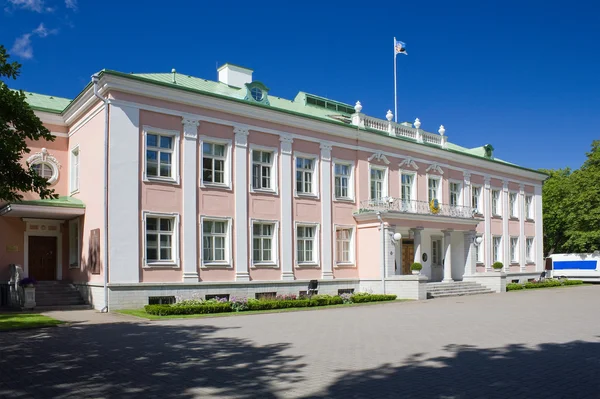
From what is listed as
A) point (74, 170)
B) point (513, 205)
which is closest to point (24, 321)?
point (74, 170)

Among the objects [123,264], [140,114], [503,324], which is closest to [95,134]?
[140,114]

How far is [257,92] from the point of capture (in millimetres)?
26594

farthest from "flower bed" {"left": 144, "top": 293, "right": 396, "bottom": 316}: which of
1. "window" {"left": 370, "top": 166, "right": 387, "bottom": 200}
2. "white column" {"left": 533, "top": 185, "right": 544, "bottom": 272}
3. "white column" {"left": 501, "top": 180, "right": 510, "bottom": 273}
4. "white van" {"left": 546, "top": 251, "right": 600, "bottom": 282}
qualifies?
"white van" {"left": 546, "top": 251, "right": 600, "bottom": 282}

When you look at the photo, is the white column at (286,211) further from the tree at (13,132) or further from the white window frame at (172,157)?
the tree at (13,132)

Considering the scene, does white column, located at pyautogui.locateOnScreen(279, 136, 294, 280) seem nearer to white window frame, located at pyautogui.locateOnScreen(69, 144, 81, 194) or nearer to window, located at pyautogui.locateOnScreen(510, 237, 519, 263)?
white window frame, located at pyautogui.locateOnScreen(69, 144, 81, 194)

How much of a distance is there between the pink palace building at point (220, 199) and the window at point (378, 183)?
0.34ft

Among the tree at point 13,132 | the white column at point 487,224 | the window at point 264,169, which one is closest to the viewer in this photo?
the tree at point 13,132

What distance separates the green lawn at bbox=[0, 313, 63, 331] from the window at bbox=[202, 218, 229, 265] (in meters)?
7.36

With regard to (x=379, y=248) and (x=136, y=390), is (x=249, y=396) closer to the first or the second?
(x=136, y=390)

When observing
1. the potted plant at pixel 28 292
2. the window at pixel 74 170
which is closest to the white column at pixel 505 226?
the window at pixel 74 170

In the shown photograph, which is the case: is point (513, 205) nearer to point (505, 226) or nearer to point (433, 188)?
point (505, 226)

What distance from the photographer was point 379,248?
28.7 metres

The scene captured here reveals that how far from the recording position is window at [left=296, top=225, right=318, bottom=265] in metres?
27.5

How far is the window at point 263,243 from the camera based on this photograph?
84.6 ft
